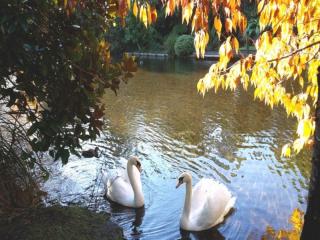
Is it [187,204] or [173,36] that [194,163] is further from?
→ [173,36]

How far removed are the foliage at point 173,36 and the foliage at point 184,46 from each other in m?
1.61

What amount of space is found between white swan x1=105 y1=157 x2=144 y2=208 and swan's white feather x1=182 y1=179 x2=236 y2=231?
2.61ft

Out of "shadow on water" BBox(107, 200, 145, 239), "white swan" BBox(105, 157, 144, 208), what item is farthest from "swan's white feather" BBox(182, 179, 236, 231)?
"white swan" BBox(105, 157, 144, 208)

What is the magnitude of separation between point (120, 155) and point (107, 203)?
6.99 ft

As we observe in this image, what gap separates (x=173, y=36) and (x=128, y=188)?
28.8 meters

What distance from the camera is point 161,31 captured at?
3806cm

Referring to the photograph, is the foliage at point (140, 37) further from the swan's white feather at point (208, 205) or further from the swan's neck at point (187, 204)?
the swan's neck at point (187, 204)

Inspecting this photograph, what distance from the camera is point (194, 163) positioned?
790 cm

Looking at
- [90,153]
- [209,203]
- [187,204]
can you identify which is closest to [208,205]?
[209,203]

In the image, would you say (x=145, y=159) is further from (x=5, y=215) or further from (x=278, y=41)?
(x=278, y=41)

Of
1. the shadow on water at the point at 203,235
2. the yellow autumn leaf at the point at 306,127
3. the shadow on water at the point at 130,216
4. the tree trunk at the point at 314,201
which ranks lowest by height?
the shadow on water at the point at 203,235

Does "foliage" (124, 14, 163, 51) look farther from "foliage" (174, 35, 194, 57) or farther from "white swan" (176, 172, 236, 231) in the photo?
"white swan" (176, 172, 236, 231)

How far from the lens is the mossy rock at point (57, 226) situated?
3.70 metres

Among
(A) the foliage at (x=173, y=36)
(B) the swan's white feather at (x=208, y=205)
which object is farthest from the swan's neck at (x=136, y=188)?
(A) the foliage at (x=173, y=36)
